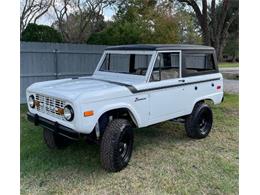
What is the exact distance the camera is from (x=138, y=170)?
13.3ft

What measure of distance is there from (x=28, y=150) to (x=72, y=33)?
20.6 meters

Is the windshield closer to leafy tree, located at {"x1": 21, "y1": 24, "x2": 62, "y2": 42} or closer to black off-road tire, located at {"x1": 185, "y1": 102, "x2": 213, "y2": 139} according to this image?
black off-road tire, located at {"x1": 185, "y1": 102, "x2": 213, "y2": 139}

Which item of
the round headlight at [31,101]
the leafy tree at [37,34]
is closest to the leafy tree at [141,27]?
the leafy tree at [37,34]

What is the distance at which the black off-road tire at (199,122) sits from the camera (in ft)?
17.4

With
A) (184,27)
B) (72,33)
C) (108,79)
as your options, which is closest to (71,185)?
(108,79)

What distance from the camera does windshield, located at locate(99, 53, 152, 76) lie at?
5.00 metres

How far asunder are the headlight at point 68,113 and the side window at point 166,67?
1.51 m

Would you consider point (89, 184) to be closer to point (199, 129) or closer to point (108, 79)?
point (108, 79)

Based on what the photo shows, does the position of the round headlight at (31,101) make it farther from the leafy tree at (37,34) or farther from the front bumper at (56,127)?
the leafy tree at (37,34)

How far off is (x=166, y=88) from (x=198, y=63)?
5.99ft

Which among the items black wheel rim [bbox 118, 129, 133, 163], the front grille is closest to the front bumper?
the front grille

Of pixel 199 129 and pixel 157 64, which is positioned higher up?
pixel 157 64

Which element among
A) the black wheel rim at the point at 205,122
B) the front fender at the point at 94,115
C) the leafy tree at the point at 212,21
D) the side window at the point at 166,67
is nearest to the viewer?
A: the front fender at the point at 94,115

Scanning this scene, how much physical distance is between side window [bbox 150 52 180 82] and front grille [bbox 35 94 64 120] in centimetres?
154
